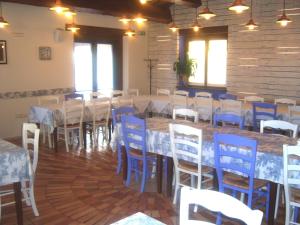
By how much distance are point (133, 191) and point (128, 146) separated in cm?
58

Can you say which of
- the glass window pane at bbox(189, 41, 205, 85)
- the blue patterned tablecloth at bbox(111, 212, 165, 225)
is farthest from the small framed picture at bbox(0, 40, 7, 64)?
the blue patterned tablecloth at bbox(111, 212, 165, 225)

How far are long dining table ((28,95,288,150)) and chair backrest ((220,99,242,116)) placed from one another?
210 mm

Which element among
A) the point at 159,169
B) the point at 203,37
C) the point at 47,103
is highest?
the point at 203,37

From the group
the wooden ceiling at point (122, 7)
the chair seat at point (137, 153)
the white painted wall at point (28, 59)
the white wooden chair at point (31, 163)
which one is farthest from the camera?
the white painted wall at point (28, 59)

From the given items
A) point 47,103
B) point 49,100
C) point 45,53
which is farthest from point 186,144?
point 45,53

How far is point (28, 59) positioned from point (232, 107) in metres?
4.60

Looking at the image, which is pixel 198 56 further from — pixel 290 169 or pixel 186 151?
pixel 290 169

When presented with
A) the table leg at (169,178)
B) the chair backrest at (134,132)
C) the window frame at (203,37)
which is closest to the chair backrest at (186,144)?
the table leg at (169,178)

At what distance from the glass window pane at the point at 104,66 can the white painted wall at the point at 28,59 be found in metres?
1.06

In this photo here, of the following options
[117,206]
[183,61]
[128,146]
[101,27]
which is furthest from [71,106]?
[183,61]

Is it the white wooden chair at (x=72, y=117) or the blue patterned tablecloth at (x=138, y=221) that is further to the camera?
the white wooden chair at (x=72, y=117)

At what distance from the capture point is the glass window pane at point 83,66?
895cm

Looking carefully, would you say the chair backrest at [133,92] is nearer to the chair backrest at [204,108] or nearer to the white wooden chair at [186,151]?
the chair backrest at [204,108]

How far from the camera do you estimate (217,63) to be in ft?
30.8
